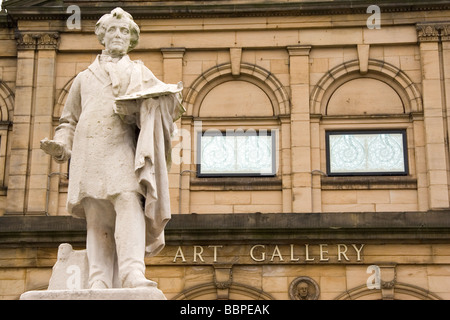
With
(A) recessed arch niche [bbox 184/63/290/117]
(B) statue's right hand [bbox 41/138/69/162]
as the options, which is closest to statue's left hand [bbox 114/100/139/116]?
(B) statue's right hand [bbox 41/138/69/162]

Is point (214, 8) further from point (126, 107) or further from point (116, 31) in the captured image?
point (126, 107)

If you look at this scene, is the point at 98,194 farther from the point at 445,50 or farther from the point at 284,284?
the point at 445,50

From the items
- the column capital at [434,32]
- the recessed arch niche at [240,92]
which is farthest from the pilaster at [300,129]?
the column capital at [434,32]

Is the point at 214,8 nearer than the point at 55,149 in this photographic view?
No

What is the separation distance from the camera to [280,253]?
845 inches

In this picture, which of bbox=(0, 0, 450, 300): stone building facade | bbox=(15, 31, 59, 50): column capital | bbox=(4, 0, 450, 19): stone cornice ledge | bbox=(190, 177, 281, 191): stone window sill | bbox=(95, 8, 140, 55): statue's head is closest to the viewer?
bbox=(95, 8, 140, 55): statue's head

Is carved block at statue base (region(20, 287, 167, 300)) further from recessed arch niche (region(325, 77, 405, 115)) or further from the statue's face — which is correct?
recessed arch niche (region(325, 77, 405, 115))

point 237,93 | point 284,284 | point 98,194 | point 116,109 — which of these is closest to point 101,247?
point 98,194

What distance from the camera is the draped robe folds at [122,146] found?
827cm

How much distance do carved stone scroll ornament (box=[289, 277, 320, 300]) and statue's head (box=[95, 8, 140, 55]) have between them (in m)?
12.8

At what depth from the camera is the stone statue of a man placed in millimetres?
8195

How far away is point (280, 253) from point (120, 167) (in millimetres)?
13401

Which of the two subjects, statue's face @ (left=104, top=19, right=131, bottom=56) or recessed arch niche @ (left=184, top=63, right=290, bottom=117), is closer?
statue's face @ (left=104, top=19, right=131, bottom=56)

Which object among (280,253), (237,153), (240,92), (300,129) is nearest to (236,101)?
(240,92)
